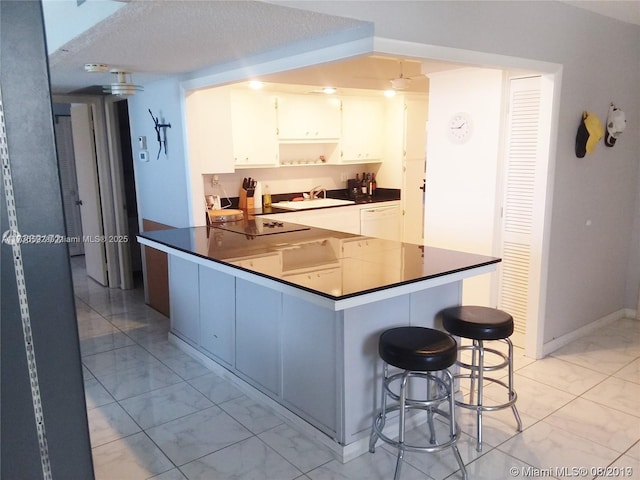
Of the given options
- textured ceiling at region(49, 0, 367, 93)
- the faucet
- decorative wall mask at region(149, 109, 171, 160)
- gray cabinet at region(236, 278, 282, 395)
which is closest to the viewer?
textured ceiling at region(49, 0, 367, 93)

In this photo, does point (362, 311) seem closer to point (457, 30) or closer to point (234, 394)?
point (234, 394)

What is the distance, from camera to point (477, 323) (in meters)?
2.56

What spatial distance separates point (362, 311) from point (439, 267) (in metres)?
0.47

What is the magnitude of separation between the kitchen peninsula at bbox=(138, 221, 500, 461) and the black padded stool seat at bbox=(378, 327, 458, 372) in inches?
7.8

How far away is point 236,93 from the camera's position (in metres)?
5.02

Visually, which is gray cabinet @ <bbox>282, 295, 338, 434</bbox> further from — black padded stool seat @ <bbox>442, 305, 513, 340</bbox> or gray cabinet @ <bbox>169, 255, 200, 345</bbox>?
gray cabinet @ <bbox>169, 255, 200, 345</bbox>

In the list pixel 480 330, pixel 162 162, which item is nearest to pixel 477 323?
pixel 480 330

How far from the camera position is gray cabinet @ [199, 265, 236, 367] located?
3.29 meters

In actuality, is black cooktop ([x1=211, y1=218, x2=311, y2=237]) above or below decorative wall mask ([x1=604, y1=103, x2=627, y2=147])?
below

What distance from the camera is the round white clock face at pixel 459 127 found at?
12.4ft

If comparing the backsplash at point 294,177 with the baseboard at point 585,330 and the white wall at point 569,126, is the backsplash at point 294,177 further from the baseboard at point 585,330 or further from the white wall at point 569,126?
the baseboard at point 585,330

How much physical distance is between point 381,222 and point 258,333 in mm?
3194

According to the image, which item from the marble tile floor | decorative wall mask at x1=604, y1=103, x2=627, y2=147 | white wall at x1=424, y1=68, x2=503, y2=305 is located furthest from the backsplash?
decorative wall mask at x1=604, y1=103, x2=627, y2=147

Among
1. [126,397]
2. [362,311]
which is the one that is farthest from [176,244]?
[362,311]
